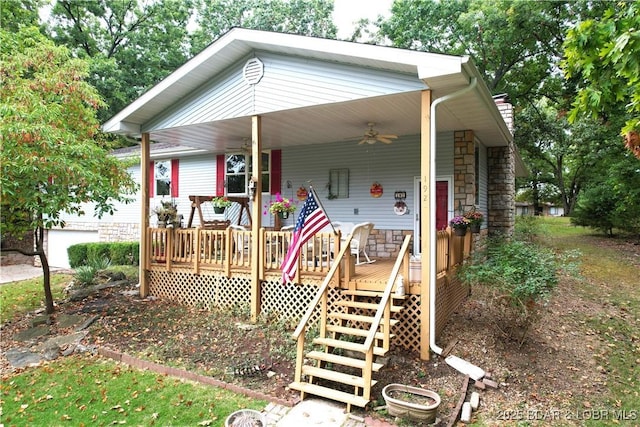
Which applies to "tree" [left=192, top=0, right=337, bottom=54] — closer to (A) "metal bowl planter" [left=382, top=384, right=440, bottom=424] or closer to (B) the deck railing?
(B) the deck railing

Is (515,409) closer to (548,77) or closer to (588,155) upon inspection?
(588,155)

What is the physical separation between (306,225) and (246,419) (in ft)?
8.87

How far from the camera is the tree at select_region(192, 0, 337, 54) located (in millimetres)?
26659

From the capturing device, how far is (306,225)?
18.1ft

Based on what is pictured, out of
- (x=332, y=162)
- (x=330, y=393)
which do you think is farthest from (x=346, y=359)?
(x=332, y=162)

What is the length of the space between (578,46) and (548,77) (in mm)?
18160

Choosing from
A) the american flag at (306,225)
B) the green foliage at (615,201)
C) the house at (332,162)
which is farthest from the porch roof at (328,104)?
the green foliage at (615,201)

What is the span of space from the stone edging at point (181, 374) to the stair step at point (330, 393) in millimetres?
190

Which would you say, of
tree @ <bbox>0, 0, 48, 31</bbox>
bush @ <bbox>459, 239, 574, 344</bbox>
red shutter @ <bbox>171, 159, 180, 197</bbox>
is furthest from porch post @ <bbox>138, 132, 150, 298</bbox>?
tree @ <bbox>0, 0, 48, 31</bbox>

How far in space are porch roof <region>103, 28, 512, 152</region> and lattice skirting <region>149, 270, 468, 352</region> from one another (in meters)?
2.83

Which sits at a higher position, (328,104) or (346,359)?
(328,104)

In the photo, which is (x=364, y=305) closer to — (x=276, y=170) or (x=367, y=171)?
(x=367, y=171)

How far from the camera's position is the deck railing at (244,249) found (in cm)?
589

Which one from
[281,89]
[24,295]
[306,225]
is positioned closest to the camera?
[306,225]
